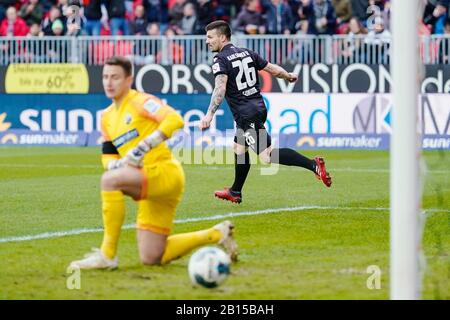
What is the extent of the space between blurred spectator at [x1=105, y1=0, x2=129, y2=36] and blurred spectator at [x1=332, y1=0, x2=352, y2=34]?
201 inches

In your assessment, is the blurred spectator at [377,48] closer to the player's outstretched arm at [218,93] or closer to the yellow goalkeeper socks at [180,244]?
the player's outstretched arm at [218,93]

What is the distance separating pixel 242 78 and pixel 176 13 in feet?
44.2

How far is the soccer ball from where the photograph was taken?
8.23 meters

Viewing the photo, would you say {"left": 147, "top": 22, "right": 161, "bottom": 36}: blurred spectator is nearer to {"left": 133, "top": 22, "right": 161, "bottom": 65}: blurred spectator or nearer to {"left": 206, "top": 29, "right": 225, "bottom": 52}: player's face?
{"left": 133, "top": 22, "right": 161, "bottom": 65}: blurred spectator

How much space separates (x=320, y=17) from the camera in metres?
26.7

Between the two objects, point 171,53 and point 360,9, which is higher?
point 360,9

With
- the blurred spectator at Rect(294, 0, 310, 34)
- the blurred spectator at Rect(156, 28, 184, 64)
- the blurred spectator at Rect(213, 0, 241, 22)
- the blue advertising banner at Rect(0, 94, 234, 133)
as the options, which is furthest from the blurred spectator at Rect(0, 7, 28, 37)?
the blurred spectator at Rect(294, 0, 310, 34)

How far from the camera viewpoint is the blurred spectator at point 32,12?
2780 centimetres

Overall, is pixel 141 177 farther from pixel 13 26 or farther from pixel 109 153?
pixel 13 26

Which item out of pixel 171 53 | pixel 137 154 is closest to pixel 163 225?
pixel 137 154

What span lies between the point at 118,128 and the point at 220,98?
4564 mm

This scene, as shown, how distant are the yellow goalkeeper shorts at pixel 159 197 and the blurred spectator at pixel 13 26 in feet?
62.1

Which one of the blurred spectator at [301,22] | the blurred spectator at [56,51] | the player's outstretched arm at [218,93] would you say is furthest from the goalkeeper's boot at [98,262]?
the blurred spectator at [301,22]
